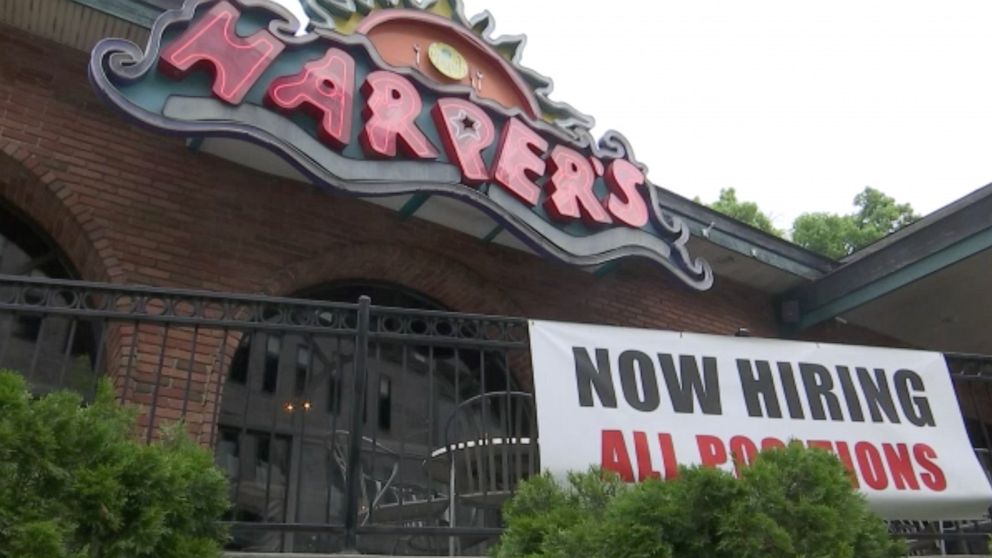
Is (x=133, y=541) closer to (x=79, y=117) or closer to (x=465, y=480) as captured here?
(x=465, y=480)

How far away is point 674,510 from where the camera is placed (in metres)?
2.98

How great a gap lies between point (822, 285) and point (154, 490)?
7439mm

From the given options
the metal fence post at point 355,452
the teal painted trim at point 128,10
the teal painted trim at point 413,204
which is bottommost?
the metal fence post at point 355,452

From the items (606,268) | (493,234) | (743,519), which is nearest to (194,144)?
(493,234)

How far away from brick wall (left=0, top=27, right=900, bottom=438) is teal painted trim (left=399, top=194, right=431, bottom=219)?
0.41 m

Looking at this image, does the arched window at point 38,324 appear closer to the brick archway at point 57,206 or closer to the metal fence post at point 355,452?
the brick archway at point 57,206

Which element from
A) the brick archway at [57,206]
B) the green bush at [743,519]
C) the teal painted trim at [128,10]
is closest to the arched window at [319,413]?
the brick archway at [57,206]

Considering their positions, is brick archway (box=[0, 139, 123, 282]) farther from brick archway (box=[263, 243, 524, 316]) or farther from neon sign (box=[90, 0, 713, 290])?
brick archway (box=[263, 243, 524, 316])

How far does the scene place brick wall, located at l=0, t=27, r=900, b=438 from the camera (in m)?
5.98

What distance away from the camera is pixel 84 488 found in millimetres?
2797

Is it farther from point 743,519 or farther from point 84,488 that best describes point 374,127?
point 743,519

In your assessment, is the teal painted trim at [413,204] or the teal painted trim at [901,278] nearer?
the teal painted trim at [413,204]

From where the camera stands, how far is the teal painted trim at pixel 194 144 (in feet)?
20.0

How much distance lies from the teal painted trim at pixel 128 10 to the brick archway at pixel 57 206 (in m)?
1.03
